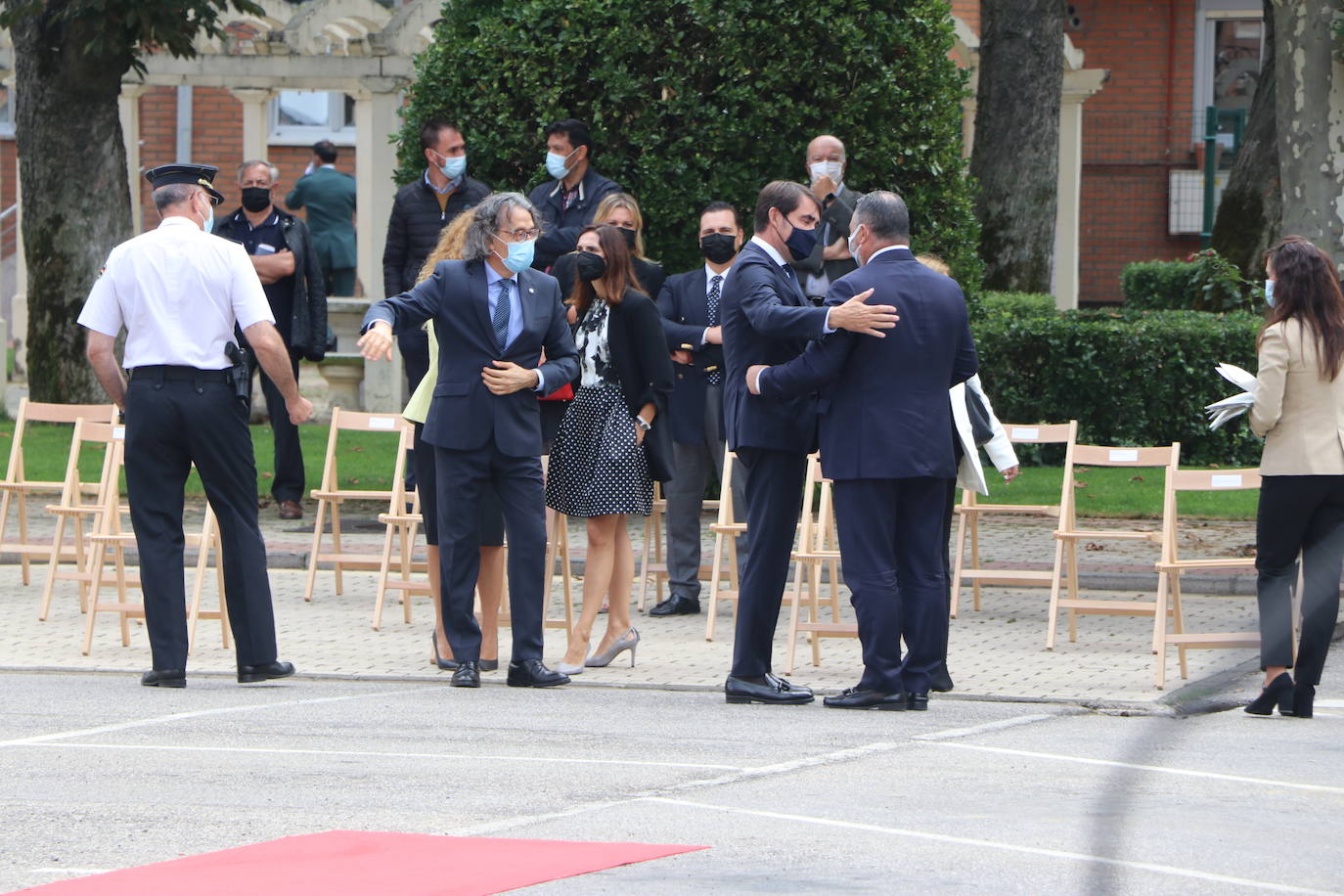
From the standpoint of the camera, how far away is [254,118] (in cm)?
2342

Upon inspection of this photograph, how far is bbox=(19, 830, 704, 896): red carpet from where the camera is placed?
18.4 ft

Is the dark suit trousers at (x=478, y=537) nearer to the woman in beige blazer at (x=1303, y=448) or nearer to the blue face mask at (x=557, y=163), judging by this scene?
the woman in beige blazer at (x=1303, y=448)

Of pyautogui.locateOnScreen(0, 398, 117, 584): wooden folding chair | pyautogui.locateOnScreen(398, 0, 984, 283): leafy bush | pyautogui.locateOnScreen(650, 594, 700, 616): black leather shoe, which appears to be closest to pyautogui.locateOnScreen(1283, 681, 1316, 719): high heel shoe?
pyautogui.locateOnScreen(650, 594, 700, 616): black leather shoe

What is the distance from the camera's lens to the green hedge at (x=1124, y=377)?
1836cm

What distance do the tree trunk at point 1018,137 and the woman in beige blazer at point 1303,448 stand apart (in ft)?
41.2

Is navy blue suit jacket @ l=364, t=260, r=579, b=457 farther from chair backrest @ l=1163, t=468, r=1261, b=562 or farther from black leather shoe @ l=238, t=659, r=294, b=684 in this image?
chair backrest @ l=1163, t=468, r=1261, b=562

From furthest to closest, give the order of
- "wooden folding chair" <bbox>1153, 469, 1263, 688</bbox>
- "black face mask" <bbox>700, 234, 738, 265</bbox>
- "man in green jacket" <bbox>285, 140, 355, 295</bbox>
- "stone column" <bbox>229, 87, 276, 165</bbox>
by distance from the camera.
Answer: "man in green jacket" <bbox>285, 140, 355, 295</bbox> → "stone column" <bbox>229, 87, 276, 165</bbox> → "black face mask" <bbox>700, 234, 738, 265</bbox> → "wooden folding chair" <bbox>1153, 469, 1263, 688</bbox>

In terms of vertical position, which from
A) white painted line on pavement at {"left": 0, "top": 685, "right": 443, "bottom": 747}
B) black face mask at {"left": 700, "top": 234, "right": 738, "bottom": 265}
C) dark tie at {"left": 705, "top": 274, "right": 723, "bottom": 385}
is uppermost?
black face mask at {"left": 700, "top": 234, "right": 738, "bottom": 265}

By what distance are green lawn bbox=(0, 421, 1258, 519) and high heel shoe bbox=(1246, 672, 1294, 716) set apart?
6633 mm

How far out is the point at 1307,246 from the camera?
894cm

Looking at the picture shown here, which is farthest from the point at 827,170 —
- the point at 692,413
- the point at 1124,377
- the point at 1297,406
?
the point at 1124,377

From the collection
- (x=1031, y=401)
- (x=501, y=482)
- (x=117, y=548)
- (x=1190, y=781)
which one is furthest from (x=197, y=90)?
(x=1190, y=781)

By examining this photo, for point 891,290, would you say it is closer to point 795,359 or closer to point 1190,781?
point 795,359

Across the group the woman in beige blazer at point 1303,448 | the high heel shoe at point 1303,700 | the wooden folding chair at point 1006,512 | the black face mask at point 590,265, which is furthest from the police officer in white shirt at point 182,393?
the high heel shoe at point 1303,700
